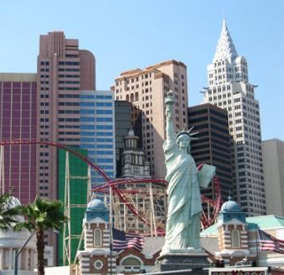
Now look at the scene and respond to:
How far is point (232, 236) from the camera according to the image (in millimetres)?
70875

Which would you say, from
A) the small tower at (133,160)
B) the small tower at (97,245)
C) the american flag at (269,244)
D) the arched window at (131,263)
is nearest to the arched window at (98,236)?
the small tower at (97,245)

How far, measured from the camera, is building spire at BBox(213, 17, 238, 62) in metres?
172

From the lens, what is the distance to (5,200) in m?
44.6

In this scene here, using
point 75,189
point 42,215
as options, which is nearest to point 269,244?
point 42,215

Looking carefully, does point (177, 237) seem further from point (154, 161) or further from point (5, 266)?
point (154, 161)

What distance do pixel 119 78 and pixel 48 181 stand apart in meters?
40.1

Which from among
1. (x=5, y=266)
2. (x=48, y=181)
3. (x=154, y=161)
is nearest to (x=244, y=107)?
(x=154, y=161)

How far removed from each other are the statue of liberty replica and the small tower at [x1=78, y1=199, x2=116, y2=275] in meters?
6.00

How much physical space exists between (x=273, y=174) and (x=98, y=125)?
138ft

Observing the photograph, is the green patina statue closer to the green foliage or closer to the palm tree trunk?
the green foliage

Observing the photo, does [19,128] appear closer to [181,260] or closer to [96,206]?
[96,206]

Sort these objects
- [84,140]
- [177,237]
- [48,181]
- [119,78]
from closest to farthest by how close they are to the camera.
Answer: [177,237] → [48,181] → [84,140] → [119,78]

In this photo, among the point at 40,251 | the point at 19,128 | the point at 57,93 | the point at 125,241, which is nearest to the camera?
the point at 40,251

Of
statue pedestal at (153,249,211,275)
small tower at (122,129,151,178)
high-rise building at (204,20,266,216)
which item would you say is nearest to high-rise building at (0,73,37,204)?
small tower at (122,129,151,178)
